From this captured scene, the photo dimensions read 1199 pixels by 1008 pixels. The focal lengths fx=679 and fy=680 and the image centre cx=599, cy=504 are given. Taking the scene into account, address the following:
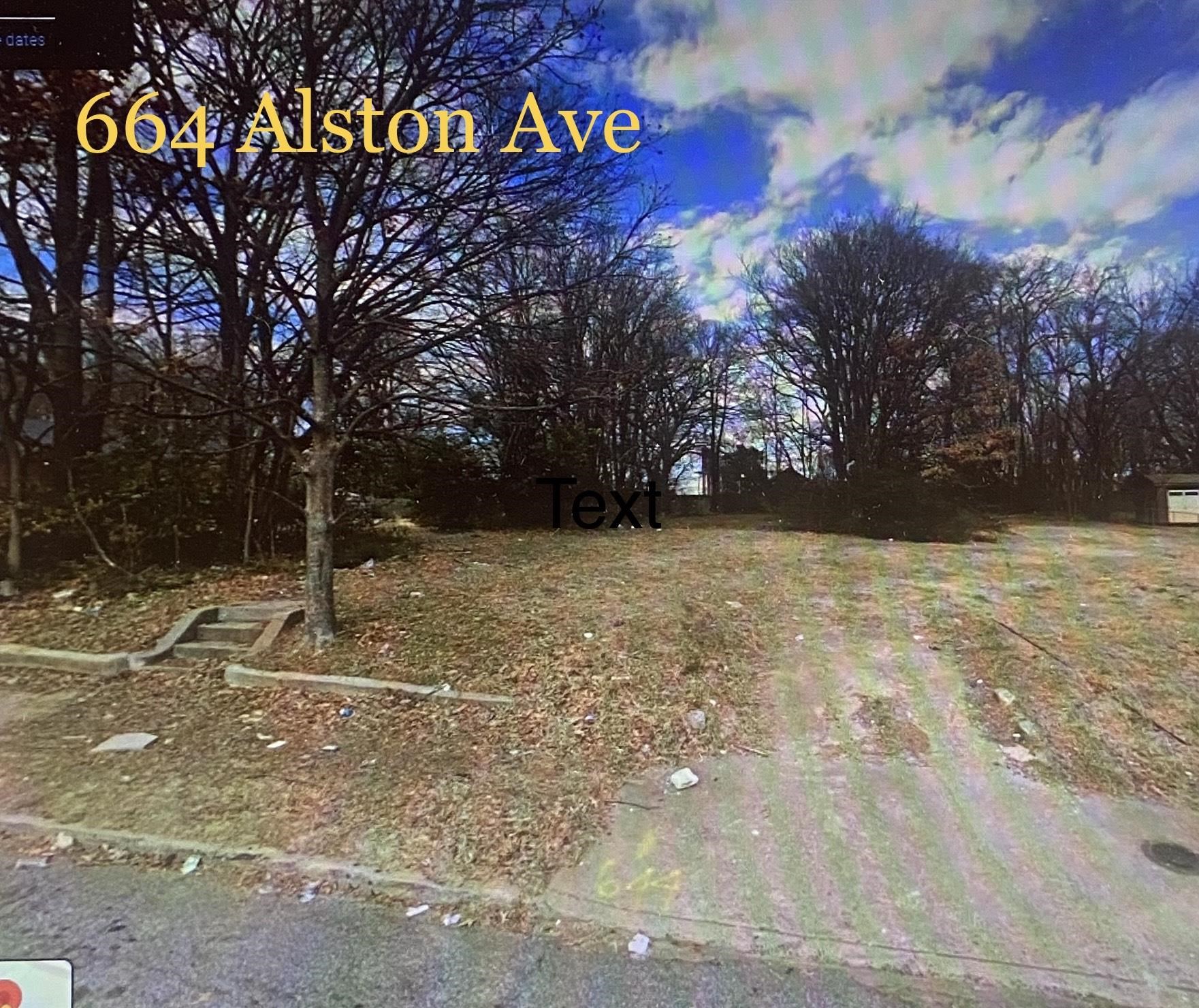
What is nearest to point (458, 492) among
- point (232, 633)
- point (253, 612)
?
point (253, 612)

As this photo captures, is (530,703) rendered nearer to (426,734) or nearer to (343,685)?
(426,734)

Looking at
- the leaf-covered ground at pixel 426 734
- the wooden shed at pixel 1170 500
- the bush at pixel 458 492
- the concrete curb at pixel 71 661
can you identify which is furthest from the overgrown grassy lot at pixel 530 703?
the wooden shed at pixel 1170 500

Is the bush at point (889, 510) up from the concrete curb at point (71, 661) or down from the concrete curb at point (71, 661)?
up

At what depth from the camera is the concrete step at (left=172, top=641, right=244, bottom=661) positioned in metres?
4.81

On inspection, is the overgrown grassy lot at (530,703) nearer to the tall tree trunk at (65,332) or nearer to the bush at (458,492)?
the tall tree trunk at (65,332)

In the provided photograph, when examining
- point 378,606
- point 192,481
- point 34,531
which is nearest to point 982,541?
point 378,606

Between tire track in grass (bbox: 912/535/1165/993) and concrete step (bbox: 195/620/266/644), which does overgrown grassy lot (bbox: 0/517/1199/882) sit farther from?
concrete step (bbox: 195/620/266/644)

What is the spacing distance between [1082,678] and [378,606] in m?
4.99

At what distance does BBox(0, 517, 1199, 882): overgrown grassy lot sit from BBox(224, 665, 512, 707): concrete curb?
0.29 ft

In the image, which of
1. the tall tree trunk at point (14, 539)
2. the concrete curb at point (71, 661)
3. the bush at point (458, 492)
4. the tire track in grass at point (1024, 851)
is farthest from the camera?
the bush at point (458, 492)

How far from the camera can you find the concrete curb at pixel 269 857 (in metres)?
2.27

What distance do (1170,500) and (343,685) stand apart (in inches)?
706

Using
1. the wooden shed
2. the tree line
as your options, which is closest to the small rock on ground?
the tree line

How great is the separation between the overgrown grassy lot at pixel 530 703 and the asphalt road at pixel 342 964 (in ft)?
1.05
